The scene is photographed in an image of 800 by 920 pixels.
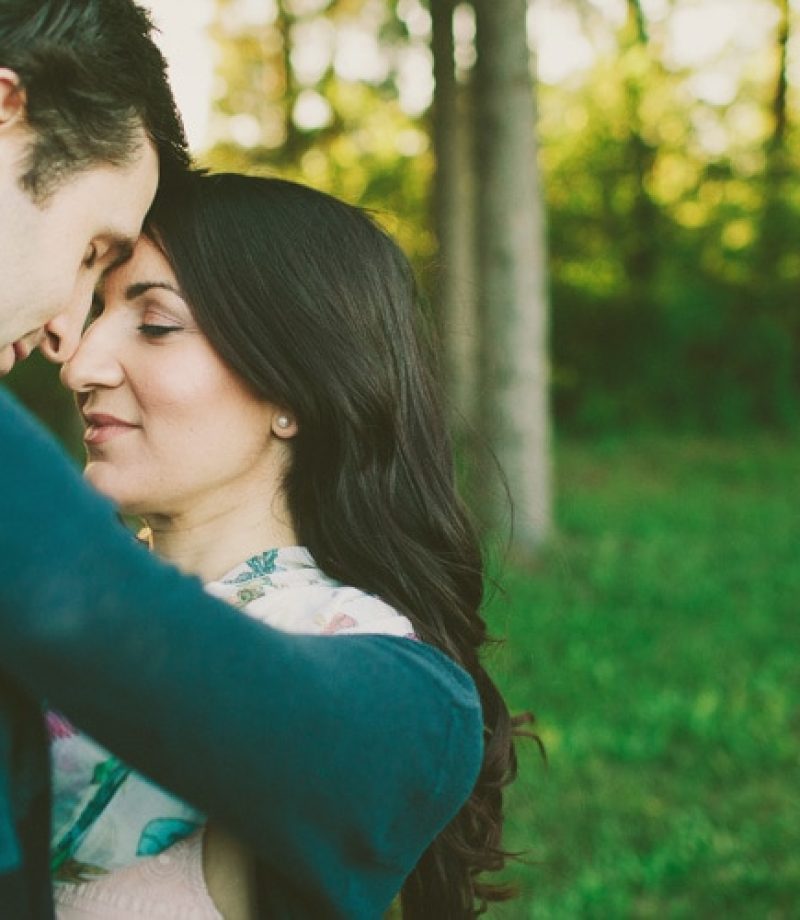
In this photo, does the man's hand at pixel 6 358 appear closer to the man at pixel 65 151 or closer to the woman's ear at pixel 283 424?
the man at pixel 65 151

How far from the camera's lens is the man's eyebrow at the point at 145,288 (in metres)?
1.72

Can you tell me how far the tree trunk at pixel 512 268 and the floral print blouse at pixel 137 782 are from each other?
19.1ft

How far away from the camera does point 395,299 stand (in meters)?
1.84

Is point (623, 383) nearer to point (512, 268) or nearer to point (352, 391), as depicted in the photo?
point (512, 268)

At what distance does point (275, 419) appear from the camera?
5.86 ft

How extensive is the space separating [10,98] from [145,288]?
0.53 m

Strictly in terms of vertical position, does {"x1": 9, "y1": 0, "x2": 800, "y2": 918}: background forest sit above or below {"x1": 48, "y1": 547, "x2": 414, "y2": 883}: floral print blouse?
below

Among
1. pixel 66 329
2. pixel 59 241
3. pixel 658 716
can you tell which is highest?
pixel 59 241

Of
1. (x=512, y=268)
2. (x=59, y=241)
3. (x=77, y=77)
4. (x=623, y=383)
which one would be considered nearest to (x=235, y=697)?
(x=59, y=241)

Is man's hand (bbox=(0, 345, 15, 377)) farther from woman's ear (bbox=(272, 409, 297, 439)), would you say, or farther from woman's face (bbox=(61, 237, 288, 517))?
woman's ear (bbox=(272, 409, 297, 439))

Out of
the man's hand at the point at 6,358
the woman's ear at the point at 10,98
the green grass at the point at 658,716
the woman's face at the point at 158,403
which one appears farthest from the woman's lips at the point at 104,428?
the green grass at the point at 658,716

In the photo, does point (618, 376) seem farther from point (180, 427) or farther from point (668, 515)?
point (180, 427)

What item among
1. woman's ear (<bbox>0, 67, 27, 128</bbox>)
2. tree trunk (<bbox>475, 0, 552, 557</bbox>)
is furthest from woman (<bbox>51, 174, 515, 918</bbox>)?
tree trunk (<bbox>475, 0, 552, 557</bbox>)

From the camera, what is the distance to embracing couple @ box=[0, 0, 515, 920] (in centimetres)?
97
